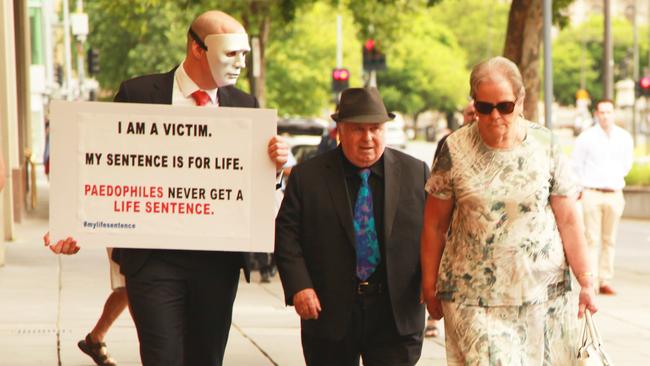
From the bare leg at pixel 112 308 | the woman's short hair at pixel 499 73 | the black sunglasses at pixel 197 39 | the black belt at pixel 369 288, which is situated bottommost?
the bare leg at pixel 112 308

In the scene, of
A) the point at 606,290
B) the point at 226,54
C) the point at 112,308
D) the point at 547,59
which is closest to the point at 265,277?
the point at 606,290

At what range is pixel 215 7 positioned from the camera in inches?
1125

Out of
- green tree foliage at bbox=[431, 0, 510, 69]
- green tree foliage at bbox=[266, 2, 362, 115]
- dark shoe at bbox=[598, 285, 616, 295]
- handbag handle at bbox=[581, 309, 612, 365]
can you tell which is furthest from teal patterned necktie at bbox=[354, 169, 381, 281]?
green tree foliage at bbox=[431, 0, 510, 69]

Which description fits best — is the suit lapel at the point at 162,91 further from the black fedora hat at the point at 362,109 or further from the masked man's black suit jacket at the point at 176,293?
the black fedora hat at the point at 362,109

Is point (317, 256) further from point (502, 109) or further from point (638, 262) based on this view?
point (638, 262)

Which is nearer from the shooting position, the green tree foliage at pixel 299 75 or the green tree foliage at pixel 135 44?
the green tree foliage at pixel 135 44

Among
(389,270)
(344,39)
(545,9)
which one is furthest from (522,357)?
(344,39)

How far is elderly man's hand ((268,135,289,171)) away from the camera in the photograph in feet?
20.2

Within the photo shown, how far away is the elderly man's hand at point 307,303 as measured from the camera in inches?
242

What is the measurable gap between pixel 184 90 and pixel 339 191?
2.63 feet

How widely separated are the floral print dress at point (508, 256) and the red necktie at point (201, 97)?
1.10m

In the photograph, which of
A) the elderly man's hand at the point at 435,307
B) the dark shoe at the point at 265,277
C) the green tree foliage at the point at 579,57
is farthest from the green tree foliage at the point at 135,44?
the green tree foliage at the point at 579,57

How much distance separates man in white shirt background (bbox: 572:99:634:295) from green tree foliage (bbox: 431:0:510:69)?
335ft

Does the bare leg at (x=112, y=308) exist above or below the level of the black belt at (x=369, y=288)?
below
